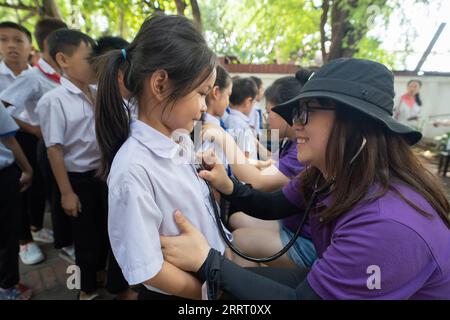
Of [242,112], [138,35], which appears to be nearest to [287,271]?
[138,35]

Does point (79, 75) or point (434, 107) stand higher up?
point (79, 75)

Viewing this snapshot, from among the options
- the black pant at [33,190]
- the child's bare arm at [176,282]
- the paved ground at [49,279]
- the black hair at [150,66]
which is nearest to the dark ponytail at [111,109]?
the black hair at [150,66]

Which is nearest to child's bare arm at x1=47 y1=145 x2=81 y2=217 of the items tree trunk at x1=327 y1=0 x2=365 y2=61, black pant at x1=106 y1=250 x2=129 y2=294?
black pant at x1=106 y1=250 x2=129 y2=294

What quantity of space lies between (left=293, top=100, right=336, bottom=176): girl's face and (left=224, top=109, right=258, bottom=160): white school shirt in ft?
5.23

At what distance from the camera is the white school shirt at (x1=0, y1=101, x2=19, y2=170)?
74.1 inches

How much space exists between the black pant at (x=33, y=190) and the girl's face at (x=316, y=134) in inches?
113

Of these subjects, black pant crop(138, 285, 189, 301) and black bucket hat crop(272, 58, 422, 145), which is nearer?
black bucket hat crop(272, 58, 422, 145)

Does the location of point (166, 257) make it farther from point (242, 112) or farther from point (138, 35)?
point (242, 112)

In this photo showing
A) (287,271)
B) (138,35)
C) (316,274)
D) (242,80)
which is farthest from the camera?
(242,80)

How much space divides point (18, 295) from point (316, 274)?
2.32m

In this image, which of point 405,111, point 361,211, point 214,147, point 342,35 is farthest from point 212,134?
point 405,111

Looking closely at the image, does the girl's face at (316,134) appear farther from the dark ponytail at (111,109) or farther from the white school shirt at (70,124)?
the white school shirt at (70,124)

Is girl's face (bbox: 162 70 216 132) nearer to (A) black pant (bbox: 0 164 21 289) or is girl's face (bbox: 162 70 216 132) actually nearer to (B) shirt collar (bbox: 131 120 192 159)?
(B) shirt collar (bbox: 131 120 192 159)

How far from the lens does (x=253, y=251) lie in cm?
206
